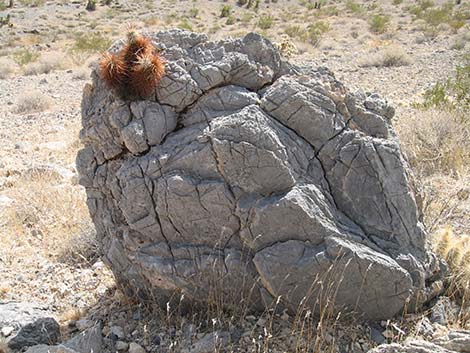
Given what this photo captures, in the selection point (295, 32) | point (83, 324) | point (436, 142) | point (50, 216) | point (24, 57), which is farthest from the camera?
point (295, 32)

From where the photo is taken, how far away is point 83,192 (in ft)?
23.3

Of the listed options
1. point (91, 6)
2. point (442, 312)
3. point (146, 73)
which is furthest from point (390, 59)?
point (91, 6)

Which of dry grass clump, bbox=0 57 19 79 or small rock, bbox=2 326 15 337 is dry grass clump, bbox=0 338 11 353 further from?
dry grass clump, bbox=0 57 19 79

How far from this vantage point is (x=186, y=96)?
390cm

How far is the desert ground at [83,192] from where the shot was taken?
3.83 m

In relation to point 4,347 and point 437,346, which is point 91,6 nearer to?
point 4,347

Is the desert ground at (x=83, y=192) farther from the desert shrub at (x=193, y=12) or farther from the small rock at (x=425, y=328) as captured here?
the desert shrub at (x=193, y=12)

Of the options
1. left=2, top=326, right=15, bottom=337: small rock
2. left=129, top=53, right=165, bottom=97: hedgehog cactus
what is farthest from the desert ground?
left=129, top=53, right=165, bottom=97: hedgehog cactus

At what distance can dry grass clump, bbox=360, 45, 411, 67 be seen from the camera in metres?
14.7

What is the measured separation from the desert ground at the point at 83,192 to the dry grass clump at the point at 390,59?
1.2 inches

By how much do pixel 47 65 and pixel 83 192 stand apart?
41.7 ft

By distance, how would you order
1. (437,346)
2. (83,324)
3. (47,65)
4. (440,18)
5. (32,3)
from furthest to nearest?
(32,3) < (440,18) < (47,65) < (83,324) < (437,346)

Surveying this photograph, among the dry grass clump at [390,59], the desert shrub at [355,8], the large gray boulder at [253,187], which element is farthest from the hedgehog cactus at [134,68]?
the desert shrub at [355,8]

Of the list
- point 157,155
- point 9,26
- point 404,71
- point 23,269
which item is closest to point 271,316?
point 157,155
